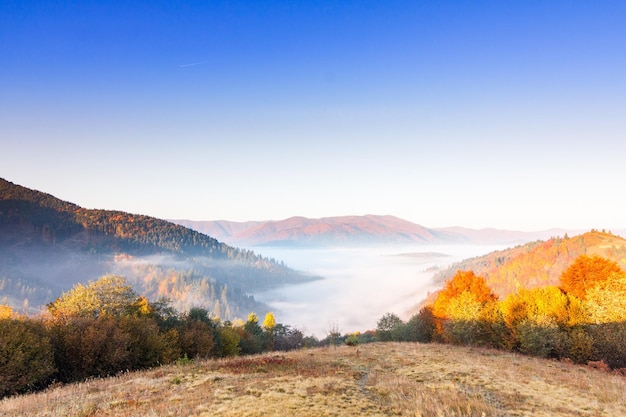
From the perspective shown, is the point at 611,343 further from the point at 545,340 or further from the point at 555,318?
the point at 555,318

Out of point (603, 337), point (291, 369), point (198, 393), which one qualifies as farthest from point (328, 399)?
point (603, 337)

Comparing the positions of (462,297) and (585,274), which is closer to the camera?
(585,274)

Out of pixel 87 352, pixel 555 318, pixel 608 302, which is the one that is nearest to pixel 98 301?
pixel 87 352

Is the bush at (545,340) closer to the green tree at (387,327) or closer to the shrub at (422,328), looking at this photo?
the shrub at (422,328)

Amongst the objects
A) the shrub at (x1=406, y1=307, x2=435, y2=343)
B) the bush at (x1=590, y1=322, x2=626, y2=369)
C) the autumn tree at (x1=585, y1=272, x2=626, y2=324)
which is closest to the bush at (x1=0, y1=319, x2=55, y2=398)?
the bush at (x1=590, y1=322, x2=626, y2=369)

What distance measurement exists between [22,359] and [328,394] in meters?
29.8

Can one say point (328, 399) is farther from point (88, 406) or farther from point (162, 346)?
point (162, 346)

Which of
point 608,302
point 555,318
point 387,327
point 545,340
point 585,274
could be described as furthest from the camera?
point 387,327

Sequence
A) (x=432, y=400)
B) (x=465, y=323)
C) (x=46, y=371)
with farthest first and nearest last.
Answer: (x=465, y=323), (x=46, y=371), (x=432, y=400)

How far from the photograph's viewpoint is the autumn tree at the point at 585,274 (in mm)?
58969

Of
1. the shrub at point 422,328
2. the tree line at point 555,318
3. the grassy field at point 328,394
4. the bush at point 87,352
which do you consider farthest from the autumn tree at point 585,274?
the bush at point 87,352

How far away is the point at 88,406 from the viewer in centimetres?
1611

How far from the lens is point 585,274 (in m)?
60.8

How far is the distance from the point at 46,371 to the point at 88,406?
21611 millimetres
